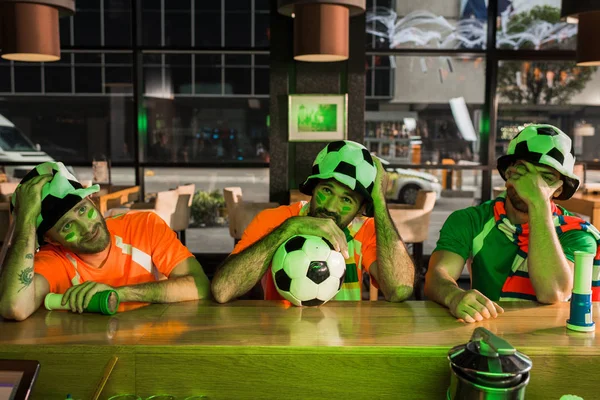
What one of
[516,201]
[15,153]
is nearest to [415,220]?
[516,201]

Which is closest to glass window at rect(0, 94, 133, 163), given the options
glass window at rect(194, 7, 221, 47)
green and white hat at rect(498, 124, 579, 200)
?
glass window at rect(194, 7, 221, 47)

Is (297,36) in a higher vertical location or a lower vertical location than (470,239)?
higher

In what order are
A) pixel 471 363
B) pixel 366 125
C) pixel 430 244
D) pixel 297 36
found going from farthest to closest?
pixel 430 244, pixel 366 125, pixel 297 36, pixel 471 363

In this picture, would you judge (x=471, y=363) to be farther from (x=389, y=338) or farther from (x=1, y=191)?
(x=1, y=191)

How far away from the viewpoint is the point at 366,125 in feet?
23.8

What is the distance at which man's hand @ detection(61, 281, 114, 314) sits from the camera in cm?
169

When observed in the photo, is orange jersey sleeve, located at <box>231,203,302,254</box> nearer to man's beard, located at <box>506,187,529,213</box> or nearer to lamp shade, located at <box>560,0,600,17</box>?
man's beard, located at <box>506,187,529,213</box>

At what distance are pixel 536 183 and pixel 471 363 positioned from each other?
0.95 metres

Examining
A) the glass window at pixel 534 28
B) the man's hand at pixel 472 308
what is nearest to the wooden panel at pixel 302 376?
the man's hand at pixel 472 308

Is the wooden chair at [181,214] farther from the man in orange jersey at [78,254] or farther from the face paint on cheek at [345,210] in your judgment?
the face paint on cheek at [345,210]

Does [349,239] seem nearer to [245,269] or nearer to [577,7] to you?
[245,269]

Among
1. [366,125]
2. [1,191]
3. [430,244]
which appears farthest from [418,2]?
[1,191]

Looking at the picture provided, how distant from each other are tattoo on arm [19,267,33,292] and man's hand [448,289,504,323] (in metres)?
1.22

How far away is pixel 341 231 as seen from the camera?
6.17 ft
